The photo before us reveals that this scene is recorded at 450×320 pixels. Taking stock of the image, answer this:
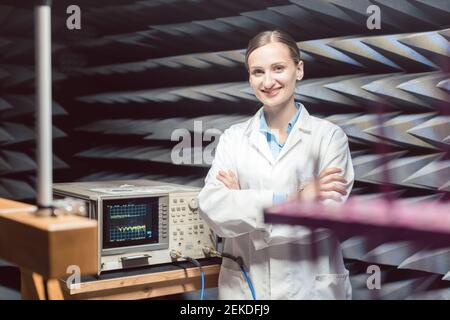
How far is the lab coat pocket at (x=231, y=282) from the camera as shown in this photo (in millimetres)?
1876

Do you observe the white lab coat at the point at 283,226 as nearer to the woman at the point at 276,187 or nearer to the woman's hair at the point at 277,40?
the woman at the point at 276,187

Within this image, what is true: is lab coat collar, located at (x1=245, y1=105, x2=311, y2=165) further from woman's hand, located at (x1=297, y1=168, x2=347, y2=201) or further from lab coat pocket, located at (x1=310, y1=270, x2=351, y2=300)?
lab coat pocket, located at (x1=310, y1=270, x2=351, y2=300)

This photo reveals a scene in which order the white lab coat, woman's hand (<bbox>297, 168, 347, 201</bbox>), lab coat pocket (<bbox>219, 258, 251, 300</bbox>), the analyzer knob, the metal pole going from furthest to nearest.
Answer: the analyzer knob < lab coat pocket (<bbox>219, 258, 251, 300</bbox>) < the white lab coat < woman's hand (<bbox>297, 168, 347, 201</bbox>) < the metal pole

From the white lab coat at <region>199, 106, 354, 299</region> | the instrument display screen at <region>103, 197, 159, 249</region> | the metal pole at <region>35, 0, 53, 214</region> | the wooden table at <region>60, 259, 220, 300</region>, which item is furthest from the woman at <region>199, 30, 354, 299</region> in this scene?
the metal pole at <region>35, 0, 53, 214</region>

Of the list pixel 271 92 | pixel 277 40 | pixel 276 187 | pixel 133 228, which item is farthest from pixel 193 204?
pixel 277 40

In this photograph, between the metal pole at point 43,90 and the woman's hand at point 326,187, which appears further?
the woman's hand at point 326,187

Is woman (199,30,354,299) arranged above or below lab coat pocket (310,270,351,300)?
above

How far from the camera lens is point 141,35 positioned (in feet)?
7.93

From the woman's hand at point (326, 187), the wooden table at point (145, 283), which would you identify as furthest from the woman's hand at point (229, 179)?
the wooden table at point (145, 283)

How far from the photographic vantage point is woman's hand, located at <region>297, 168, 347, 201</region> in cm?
163

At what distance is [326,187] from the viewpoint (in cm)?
165

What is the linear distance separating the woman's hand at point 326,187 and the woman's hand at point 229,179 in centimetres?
24

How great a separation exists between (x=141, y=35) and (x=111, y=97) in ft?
1.09

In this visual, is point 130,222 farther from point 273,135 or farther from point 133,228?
point 273,135
